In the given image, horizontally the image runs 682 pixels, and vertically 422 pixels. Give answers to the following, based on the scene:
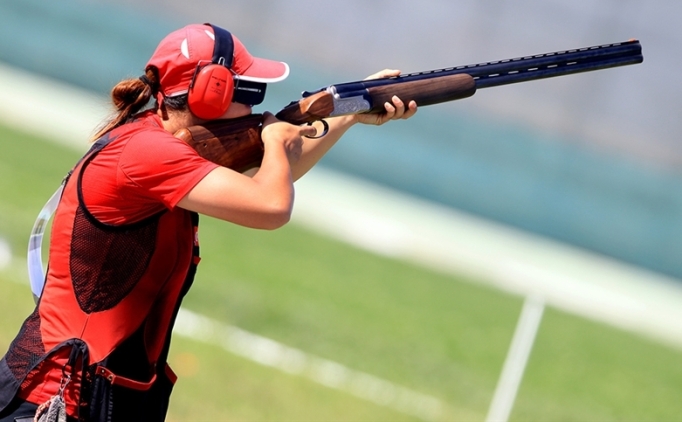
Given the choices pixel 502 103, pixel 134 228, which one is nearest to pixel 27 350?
pixel 134 228

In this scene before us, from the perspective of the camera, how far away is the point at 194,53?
11.4 ft

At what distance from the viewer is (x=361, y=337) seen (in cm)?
977

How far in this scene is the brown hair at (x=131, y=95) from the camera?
11.7ft

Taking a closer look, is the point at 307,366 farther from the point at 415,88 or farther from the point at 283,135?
the point at 283,135

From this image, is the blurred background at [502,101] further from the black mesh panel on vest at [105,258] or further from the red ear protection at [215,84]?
the black mesh panel on vest at [105,258]

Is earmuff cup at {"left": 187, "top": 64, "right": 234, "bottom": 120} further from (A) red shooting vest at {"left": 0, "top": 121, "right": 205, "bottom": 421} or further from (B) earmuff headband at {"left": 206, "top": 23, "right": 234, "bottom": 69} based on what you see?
(A) red shooting vest at {"left": 0, "top": 121, "right": 205, "bottom": 421}

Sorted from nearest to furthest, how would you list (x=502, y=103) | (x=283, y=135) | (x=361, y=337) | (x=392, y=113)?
(x=283, y=135), (x=392, y=113), (x=361, y=337), (x=502, y=103)

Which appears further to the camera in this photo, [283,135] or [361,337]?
[361,337]

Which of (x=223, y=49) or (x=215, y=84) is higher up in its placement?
(x=223, y=49)

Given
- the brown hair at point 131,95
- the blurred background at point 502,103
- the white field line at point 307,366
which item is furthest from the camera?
the blurred background at point 502,103

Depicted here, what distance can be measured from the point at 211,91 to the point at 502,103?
17.1m

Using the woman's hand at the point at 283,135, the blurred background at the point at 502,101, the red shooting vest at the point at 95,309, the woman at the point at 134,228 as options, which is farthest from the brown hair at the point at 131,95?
the blurred background at the point at 502,101

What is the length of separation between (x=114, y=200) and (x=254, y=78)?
2.19ft

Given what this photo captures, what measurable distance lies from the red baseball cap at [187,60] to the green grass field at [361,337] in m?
3.71
